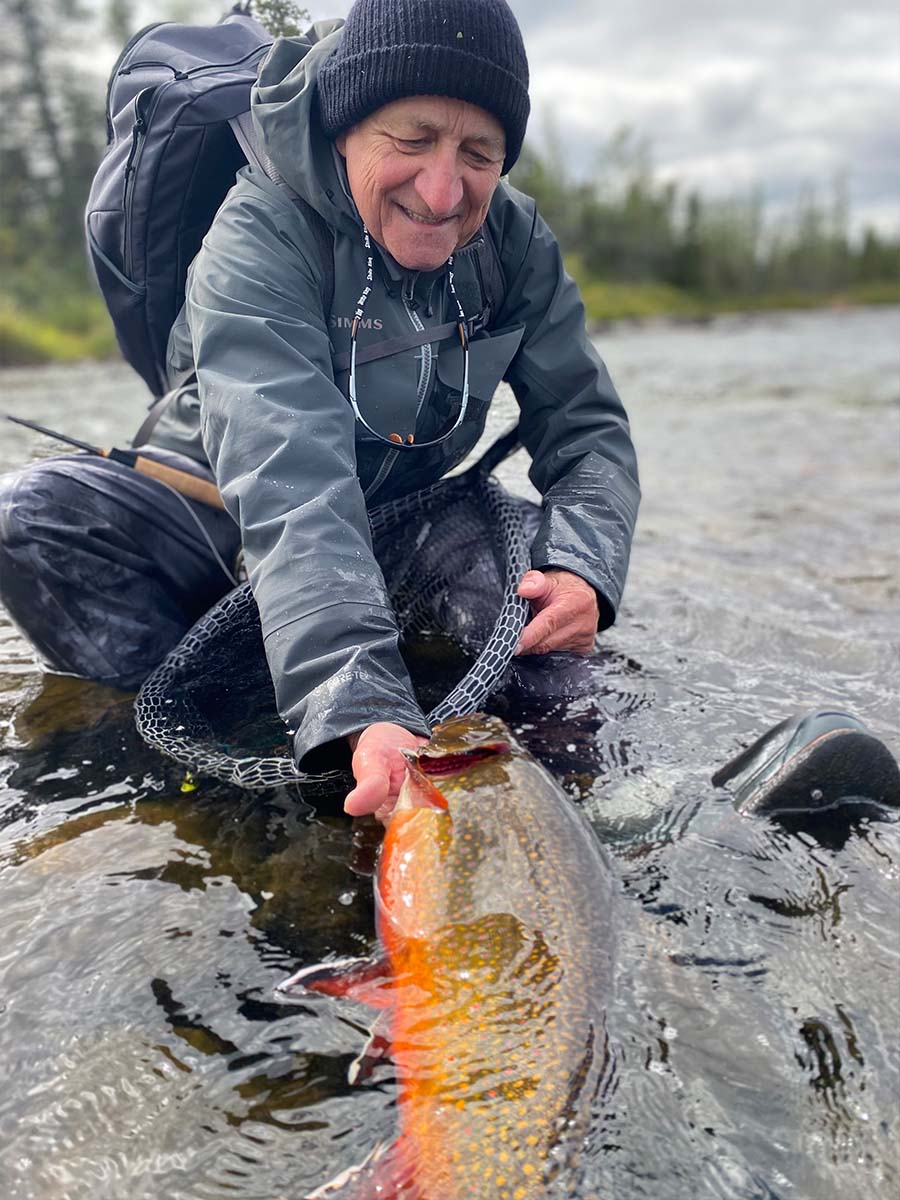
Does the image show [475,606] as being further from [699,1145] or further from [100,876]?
[699,1145]

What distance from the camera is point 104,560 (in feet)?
11.7

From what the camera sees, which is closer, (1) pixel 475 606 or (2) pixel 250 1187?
(2) pixel 250 1187

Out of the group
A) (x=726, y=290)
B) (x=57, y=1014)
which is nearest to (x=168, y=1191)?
(x=57, y=1014)

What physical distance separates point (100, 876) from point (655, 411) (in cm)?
1258

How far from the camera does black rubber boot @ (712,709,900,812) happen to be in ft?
8.88

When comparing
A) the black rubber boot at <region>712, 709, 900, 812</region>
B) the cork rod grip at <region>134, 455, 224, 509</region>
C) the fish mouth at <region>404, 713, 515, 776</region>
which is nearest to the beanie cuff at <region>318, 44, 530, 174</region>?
the cork rod grip at <region>134, 455, 224, 509</region>

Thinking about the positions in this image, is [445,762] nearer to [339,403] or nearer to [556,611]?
[556,611]

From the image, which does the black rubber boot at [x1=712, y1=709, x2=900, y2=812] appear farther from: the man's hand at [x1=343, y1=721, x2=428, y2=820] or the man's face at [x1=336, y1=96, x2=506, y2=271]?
the man's face at [x1=336, y1=96, x2=506, y2=271]

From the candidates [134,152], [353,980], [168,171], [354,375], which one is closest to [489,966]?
[353,980]

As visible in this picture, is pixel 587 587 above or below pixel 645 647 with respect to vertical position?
above

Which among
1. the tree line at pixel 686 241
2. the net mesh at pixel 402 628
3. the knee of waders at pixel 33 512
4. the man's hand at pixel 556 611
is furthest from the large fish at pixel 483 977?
the tree line at pixel 686 241

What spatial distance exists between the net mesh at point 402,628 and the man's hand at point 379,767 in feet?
0.86

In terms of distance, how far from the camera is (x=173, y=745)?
2926 millimetres

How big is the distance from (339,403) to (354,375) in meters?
0.26
